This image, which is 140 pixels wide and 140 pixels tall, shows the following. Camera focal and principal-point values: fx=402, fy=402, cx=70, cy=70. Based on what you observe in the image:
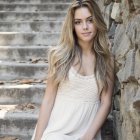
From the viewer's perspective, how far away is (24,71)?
429 centimetres

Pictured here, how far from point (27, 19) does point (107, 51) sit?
3.47m

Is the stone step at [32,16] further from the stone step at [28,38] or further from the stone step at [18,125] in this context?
the stone step at [18,125]

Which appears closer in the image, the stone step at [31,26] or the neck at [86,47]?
the neck at [86,47]

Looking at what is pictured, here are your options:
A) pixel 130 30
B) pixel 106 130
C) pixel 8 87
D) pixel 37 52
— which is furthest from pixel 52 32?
pixel 130 30

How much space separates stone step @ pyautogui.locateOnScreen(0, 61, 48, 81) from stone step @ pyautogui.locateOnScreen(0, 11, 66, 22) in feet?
6.19

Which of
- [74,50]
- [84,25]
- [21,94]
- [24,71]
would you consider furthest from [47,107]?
[24,71]

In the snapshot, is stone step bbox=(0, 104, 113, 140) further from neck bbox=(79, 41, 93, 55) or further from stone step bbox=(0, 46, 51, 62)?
stone step bbox=(0, 46, 51, 62)

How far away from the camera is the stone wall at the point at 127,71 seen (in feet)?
7.45

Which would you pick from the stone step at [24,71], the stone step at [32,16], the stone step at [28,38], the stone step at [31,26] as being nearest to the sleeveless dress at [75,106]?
the stone step at [24,71]

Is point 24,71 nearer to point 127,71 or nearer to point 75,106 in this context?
point 75,106

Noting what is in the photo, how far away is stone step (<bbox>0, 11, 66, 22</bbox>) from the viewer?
239 inches

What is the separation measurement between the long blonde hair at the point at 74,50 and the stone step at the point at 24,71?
1.38 m

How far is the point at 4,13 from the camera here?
6.16 metres

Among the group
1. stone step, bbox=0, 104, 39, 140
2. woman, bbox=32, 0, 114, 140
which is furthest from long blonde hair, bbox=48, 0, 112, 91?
stone step, bbox=0, 104, 39, 140
